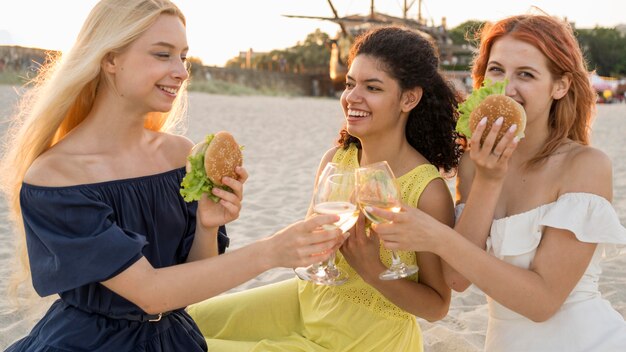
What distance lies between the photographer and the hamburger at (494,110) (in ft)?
7.64

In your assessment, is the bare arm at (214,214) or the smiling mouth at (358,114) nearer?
the bare arm at (214,214)

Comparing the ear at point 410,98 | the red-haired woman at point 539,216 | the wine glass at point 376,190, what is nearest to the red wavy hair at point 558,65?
the red-haired woman at point 539,216

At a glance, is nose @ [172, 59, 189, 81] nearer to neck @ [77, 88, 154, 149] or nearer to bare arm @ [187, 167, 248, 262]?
neck @ [77, 88, 154, 149]

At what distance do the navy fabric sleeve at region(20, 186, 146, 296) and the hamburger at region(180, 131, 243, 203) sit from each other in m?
0.30

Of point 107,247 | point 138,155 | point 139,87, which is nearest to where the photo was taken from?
point 107,247

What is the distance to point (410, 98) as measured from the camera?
308cm

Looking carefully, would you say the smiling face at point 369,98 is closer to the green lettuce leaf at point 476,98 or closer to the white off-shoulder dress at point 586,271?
the green lettuce leaf at point 476,98

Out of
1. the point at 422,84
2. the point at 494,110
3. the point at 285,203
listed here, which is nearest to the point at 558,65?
the point at 494,110

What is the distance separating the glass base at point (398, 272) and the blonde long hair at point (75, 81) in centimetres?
147

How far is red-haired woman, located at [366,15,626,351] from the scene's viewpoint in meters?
2.46

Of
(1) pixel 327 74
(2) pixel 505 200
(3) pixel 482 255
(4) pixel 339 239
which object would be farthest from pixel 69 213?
(1) pixel 327 74

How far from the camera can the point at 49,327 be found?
8.35 ft

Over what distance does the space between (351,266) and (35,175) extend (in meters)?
1.48

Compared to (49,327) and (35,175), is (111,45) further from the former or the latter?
(49,327)
